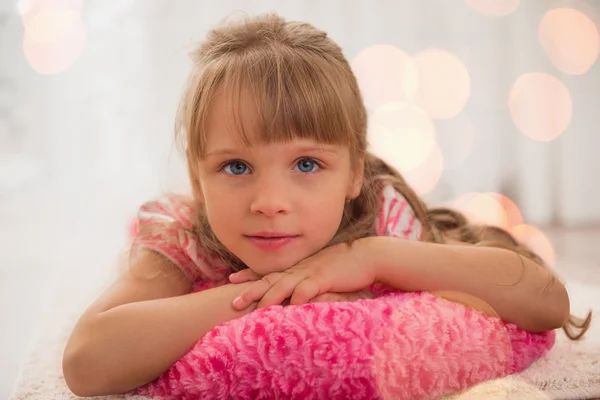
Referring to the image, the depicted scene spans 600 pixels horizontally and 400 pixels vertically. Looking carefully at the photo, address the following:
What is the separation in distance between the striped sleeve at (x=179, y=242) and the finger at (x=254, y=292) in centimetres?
20

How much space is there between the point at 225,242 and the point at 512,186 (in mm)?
1804

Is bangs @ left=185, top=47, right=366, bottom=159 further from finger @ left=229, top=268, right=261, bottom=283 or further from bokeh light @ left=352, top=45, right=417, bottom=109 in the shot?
bokeh light @ left=352, top=45, right=417, bottom=109

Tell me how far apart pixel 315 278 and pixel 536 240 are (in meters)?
1.58

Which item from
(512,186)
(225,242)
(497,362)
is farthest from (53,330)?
(512,186)

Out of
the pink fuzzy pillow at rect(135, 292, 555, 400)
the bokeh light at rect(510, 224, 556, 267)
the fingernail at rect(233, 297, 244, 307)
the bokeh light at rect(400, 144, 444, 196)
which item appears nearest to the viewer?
the pink fuzzy pillow at rect(135, 292, 555, 400)

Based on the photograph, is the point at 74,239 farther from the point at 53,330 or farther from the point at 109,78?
the point at 53,330

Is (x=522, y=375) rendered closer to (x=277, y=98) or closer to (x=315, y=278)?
(x=315, y=278)

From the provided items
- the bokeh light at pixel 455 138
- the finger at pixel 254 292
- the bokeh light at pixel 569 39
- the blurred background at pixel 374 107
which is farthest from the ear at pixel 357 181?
the bokeh light at pixel 569 39

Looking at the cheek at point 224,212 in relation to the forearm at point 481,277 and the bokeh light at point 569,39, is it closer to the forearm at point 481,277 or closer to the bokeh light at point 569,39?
the forearm at point 481,277

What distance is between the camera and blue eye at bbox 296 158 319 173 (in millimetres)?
950

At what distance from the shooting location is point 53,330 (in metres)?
1.25

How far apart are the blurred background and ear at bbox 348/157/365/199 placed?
3.35 ft

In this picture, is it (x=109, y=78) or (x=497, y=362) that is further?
(x=109, y=78)

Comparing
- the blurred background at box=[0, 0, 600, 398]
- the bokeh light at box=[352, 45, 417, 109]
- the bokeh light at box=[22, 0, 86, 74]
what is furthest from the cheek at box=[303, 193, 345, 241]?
the bokeh light at box=[22, 0, 86, 74]
